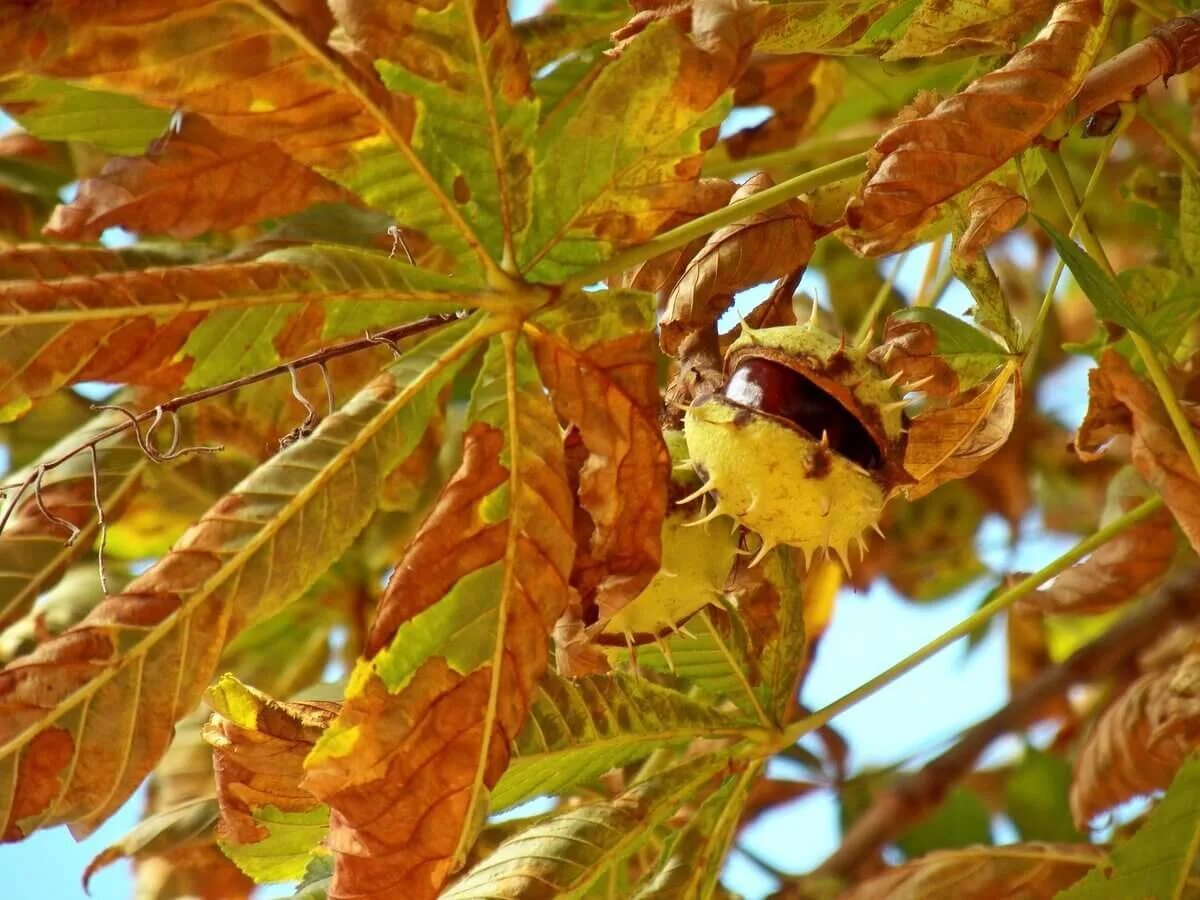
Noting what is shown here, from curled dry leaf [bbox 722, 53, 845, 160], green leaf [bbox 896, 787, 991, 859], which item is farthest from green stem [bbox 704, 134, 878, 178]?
green leaf [bbox 896, 787, 991, 859]

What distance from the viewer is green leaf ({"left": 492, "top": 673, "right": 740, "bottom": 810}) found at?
1.10 metres

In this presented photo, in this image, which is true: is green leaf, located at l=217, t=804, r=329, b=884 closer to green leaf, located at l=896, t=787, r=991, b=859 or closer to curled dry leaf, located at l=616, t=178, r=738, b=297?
curled dry leaf, located at l=616, t=178, r=738, b=297

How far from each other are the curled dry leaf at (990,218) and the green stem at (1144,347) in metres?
0.08

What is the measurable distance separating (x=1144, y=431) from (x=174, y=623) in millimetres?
698

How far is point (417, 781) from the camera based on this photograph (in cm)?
86

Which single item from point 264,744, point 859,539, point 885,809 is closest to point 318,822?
point 264,744

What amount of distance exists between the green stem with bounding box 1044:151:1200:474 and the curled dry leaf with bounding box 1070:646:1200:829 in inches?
13.7

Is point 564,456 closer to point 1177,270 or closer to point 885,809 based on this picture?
point 1177,270

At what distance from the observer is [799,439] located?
94cm

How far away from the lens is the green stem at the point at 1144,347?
3.47 feet

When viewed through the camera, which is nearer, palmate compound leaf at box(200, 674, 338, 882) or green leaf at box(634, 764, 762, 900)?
palmate compound leaf at box(200, 674, 338, 882)

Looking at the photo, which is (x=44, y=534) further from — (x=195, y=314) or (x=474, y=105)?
(x=474, y=105)

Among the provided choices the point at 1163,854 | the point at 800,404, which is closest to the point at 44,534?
the point at 800,404

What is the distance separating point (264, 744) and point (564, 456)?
0.29 metres
